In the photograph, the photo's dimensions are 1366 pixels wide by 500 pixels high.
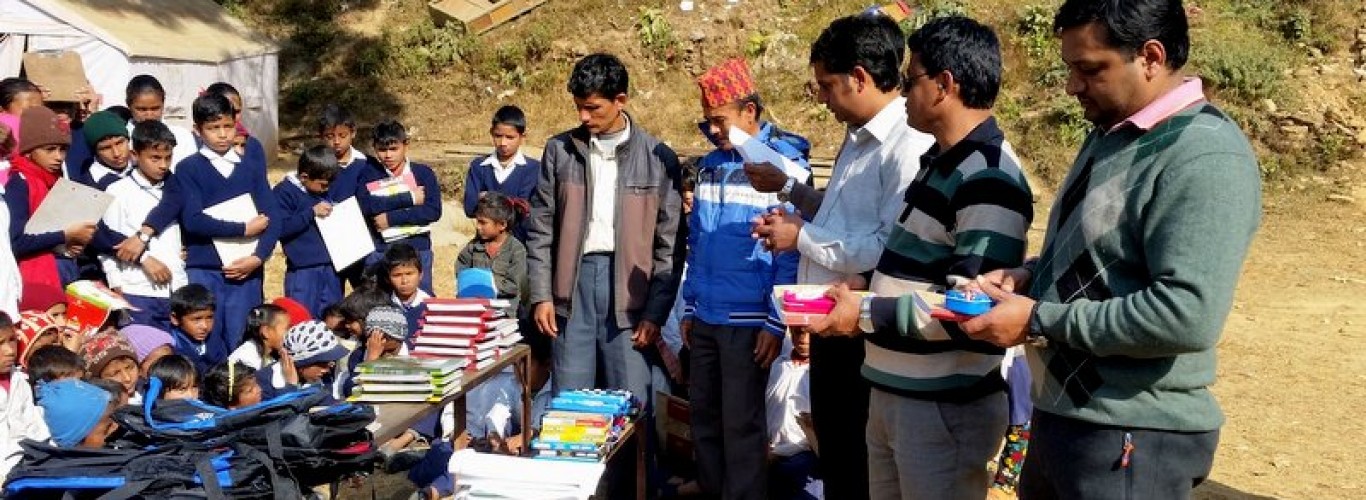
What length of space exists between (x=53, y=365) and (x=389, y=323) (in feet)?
4.07

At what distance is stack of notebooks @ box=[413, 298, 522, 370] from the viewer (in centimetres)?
484

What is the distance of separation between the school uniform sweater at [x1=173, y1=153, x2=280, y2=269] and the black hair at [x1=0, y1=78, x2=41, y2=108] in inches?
40.0

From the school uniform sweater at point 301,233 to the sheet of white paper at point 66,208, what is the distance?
51.0 inches

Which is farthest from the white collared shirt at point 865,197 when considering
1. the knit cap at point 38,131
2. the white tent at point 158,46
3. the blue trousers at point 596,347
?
the white tent at point 158,46

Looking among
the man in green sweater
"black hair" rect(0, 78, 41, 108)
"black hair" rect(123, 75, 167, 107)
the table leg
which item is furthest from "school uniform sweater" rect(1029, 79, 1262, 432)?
"black hair" rect(0, 78, 41, 108)

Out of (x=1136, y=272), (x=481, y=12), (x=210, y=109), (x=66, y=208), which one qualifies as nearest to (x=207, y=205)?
(x=210, y=109)

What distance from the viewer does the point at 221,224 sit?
20.9 feet

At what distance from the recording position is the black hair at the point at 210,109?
6.47 meters

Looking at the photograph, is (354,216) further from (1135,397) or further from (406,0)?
(406,0)

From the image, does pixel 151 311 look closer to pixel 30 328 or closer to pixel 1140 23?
pixel 30 328

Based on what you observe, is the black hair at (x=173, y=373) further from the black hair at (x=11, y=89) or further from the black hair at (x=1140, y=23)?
the black hair at (x=1140, y=23)

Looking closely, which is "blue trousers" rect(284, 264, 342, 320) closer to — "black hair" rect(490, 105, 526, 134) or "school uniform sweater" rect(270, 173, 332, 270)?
"school uniform sweater" rect(270, 173, 332, 270)

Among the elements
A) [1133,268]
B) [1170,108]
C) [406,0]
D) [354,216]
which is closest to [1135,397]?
[1133,268]

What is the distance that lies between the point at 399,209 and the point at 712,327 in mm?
2864
